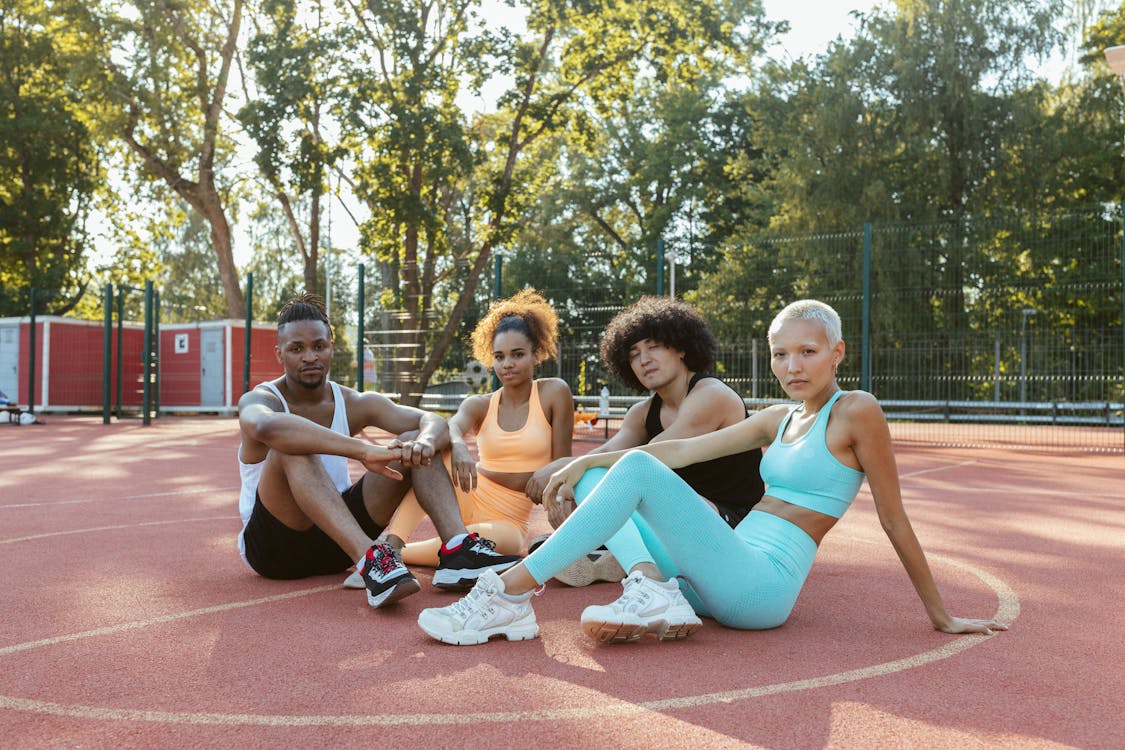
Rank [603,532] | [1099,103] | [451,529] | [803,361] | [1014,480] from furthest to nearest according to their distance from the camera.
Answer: [1099,103] < [1014,480] < [451,529] < [803,361] < [603,532]

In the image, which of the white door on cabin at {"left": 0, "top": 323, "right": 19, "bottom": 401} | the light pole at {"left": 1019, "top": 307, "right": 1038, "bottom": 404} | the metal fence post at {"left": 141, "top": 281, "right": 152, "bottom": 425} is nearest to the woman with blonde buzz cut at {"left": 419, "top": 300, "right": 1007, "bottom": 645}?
the light pole at {"left": 1019, "top": 307, "right": 1038, "bottom": 404}

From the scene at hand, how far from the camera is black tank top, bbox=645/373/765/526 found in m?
4.02

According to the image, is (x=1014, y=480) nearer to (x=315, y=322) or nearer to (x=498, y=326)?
(x=498, y=326)

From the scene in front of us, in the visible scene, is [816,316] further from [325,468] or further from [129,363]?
[129,363]

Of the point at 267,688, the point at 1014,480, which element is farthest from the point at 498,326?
the point at 1014,480

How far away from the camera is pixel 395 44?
18.3 metres

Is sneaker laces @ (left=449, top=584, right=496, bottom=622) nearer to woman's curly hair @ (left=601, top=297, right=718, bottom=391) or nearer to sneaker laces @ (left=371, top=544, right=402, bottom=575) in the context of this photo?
sneaker laces @ (left=371, top=544, right=402, bottom=575)

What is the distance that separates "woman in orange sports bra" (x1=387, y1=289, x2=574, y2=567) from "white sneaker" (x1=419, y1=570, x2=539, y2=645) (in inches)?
49.5

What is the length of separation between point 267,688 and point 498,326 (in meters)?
2.31

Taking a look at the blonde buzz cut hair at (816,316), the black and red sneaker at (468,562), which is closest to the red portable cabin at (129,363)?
the black and red sneaker at (468,562)

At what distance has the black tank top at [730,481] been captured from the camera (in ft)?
13.2

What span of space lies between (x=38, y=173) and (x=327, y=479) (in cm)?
2889

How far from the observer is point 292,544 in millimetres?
4207

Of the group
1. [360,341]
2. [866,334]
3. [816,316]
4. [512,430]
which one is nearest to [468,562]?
[512,430]
